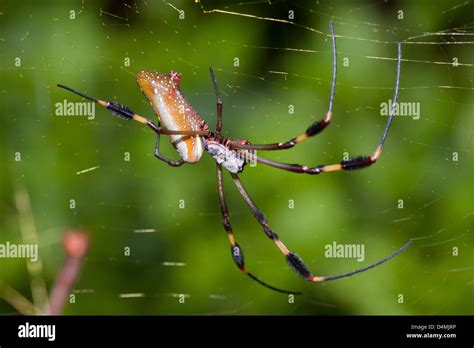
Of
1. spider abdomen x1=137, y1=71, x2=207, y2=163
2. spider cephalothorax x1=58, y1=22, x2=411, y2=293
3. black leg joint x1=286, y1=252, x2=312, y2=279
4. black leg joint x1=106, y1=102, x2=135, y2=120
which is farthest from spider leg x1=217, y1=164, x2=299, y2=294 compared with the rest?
black leg joint x1=106, y1=102, x2=135, y2=120

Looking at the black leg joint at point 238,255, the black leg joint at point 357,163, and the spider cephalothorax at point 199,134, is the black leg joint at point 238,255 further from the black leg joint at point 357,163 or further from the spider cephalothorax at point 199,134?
the black leg joint at point 357,163

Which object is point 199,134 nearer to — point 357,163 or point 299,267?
point 357,163

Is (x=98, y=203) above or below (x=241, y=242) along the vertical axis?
above

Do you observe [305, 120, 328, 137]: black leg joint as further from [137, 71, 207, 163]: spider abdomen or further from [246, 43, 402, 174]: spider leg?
[137, 71, 207, 163]: spider abdomen

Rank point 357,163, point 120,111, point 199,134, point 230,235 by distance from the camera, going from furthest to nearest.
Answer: point 230,235
point 357,163
point 199,134
point 120,111

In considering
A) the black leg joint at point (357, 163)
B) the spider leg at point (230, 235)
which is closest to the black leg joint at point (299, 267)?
the spider leg at point (230, 235)

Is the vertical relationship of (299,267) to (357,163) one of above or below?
below

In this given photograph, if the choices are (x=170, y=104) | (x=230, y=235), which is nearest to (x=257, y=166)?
(x=230, y=235)
